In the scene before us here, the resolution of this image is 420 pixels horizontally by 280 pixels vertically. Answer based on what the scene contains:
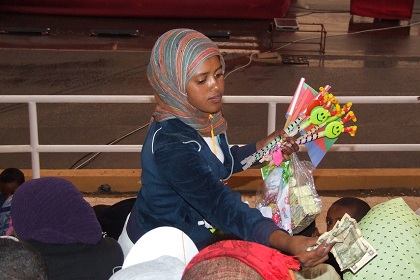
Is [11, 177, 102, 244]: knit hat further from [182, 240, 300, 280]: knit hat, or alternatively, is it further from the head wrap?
[182, 240, 300, 280]: knit hat

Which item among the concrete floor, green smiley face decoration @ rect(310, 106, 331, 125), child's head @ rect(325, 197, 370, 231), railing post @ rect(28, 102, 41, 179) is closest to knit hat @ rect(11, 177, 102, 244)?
green smiley face decoration @ rect(310, 106, 331, 125)

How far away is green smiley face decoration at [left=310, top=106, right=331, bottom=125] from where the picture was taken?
348 cm

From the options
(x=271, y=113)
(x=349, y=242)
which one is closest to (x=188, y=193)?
(x=349, y=242)

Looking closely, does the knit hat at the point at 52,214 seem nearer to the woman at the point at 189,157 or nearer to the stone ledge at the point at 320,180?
the woman at the point at 189,157

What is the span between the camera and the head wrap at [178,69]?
306 centimetres

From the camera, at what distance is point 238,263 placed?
2.17m

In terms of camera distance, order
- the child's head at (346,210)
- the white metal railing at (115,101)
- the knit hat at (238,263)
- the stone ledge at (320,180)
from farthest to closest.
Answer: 1. the stone ledge at (320,180)
2. the white metal railing at (115,101)
3. the child's head at (346,210)
4. the knit hat at (238,263)

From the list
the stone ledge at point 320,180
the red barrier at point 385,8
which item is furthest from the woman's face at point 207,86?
the red barrier at point 385,8

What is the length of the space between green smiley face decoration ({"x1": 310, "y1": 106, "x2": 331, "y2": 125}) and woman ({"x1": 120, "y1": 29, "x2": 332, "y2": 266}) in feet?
1.42

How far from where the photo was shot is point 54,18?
17.5 m

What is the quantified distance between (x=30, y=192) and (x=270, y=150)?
1.18 m

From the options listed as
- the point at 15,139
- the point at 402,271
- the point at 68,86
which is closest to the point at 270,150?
the point at 402,271

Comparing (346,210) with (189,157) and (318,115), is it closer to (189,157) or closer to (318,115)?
(318,115)

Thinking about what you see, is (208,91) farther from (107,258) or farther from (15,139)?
(15,139)
